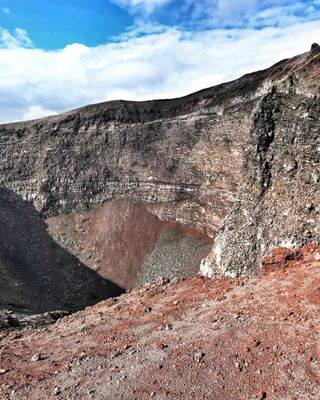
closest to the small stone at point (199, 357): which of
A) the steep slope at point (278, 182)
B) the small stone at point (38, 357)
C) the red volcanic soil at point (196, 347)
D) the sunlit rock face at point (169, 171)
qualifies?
the red volcanic soil at point (196, 347)

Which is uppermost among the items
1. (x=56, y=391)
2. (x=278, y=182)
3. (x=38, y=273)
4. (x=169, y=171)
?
(x=169, y=171)

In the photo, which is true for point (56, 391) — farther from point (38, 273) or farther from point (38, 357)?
point (38, 273)

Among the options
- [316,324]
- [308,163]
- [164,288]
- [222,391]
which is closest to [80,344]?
[164,288]

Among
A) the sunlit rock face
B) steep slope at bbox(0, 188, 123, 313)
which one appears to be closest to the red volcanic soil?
the sunlit rock face

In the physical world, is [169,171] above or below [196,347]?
above

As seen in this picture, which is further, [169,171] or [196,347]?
[169,171]

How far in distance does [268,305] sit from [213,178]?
22490mm

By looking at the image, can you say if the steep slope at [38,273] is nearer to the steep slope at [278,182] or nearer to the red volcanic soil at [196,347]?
Answer: the red volcanic soil at [196,347]

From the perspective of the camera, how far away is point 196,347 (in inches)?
547

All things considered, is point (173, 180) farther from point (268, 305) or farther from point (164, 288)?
point (268, 305)

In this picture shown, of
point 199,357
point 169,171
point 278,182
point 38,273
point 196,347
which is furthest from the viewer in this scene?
point 169,171

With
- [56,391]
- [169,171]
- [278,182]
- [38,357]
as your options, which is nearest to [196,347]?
[56,391]

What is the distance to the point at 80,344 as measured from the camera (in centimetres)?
1670

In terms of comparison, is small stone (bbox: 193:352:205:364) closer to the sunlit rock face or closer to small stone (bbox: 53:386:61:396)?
small stone (bbox: 53:386:61:396)
